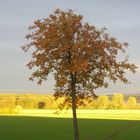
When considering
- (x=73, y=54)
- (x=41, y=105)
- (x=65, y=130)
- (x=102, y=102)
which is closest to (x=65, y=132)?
(x=65, y=130)

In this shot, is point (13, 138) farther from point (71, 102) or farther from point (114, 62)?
point (114, 62)

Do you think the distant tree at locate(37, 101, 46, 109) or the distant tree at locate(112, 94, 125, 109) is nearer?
the distant tree at locate(37, 101, 46, 109)

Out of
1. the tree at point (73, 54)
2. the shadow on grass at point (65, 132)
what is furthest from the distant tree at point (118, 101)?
the tree at point (73, 54)

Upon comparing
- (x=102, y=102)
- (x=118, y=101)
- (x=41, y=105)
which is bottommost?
(x=41, y=105)

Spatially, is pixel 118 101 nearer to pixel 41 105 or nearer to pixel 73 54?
pixel 41 105

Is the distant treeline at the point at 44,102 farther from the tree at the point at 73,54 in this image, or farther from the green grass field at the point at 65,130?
the tree at the point at 73,54

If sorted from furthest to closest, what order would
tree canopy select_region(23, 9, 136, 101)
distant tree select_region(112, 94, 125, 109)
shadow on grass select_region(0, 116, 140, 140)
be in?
distant tree select_region(112, 94, 125, 109)
shadow on grass select_region(0, 116, 140, 140)
tree canopy select_region(23, 9, 136, 101)

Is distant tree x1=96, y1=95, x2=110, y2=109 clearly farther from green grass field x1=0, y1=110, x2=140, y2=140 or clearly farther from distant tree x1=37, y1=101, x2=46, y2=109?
green grass field x1=0, y1=110, x2=140, y2=140

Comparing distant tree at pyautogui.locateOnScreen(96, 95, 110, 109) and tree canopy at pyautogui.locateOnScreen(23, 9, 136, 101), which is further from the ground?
distant tree at pyautogui.locateOnScreen(96, 95, 110, 109)

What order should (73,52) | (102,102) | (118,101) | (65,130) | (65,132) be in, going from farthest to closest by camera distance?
(118,101) < (102,102) < (65,130) < (65,132) < (73,52)

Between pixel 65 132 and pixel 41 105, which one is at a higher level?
pixel 41 105

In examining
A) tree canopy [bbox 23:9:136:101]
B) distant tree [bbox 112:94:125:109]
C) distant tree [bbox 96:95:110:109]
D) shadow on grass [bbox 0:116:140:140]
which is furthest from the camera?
distant tree [bbox 112:94:125:109]

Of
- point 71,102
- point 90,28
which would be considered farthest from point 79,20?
point 71,102

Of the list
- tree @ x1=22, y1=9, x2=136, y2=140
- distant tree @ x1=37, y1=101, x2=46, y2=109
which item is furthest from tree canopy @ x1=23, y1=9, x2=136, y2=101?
distant tree @ x1=37, y1=101, x2=46, y2=109
